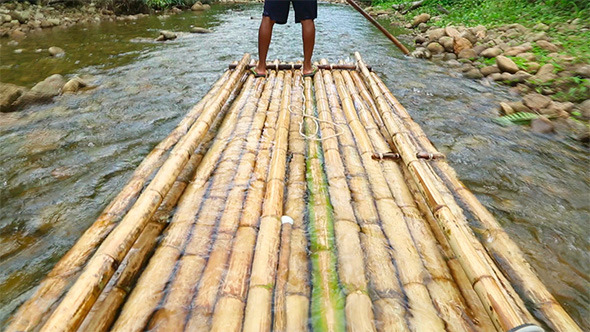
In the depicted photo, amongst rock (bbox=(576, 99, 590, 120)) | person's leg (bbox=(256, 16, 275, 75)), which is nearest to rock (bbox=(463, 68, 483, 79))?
rock (bbox=(576, 99, 590, 120))

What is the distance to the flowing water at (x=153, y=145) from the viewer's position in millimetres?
1776

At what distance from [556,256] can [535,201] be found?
562mm

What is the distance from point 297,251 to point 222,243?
1.15ft

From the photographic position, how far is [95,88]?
13.2ft

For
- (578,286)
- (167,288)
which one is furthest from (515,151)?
(167,288)

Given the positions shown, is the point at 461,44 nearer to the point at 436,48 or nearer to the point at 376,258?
the point at 436,48

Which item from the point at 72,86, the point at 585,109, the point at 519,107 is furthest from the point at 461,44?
the point at 72,86

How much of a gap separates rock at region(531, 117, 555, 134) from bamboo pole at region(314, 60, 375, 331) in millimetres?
2230

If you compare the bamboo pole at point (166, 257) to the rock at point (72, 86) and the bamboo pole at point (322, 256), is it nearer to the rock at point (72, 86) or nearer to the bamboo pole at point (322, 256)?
the bamboo pole at point (322, 256)

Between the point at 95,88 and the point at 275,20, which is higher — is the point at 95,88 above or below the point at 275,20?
below

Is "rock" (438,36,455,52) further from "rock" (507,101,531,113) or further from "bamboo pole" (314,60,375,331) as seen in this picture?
"bamboo pole" (314,60,375,331)

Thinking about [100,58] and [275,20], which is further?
[100,58]

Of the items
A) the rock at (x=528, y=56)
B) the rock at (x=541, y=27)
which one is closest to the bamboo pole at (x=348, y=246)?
the rock at (x=528, y=56)

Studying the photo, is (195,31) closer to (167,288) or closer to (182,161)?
(182,161)
